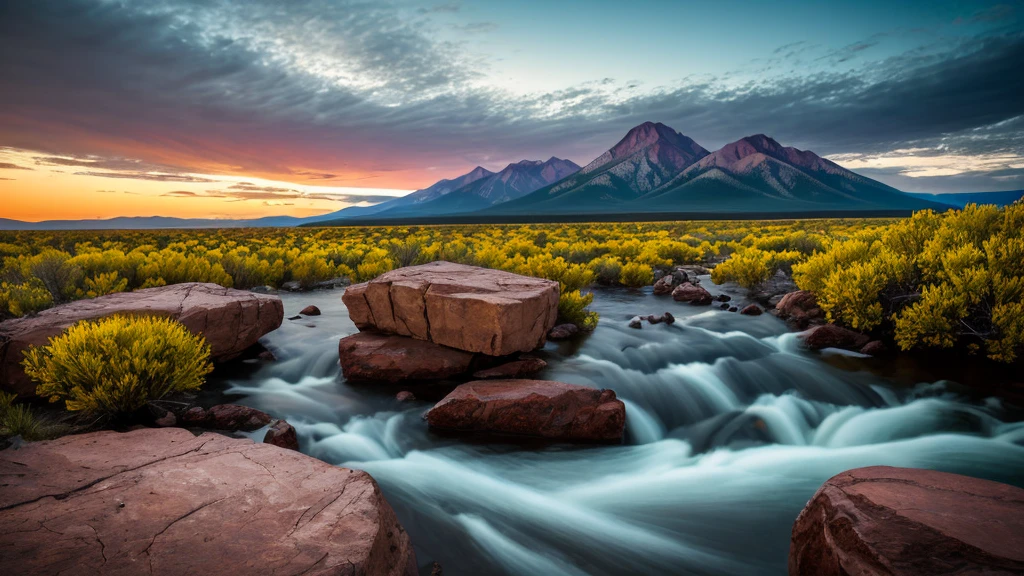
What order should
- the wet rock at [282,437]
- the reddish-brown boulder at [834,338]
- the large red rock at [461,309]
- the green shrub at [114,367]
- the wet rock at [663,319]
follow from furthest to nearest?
the wet rock at [663,319] → the reddish-brown boulder at [834,338] → the large red rock at [461,309] → the wet rock at [282,437] → the green shrub at [114,367]

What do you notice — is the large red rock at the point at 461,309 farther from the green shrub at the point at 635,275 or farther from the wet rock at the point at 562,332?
the green shrub at the point at 635,275

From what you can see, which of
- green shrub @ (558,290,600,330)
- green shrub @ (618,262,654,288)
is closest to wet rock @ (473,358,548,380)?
green shrub @ (558,290,600,330)

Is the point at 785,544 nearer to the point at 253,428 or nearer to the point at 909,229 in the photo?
the point at 253,428

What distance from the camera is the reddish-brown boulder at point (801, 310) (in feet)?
38.1

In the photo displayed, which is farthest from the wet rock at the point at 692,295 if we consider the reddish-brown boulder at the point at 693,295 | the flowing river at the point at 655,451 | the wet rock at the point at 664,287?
the flowing river at the point at 655,451

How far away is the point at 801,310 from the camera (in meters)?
12.0

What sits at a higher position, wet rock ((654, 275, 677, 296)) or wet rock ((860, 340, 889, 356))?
wet rock ((654, 275, 677, 296))

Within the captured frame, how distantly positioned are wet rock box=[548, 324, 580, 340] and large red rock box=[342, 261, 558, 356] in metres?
0.94

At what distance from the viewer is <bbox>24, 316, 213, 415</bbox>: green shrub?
5477 mm

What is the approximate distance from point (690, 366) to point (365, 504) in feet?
24.9

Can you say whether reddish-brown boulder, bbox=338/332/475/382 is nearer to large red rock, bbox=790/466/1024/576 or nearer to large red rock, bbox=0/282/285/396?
large red rock, bbox=0/282/285/396

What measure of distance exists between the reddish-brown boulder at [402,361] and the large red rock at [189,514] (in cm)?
399

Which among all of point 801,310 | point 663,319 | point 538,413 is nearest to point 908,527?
point 538,413

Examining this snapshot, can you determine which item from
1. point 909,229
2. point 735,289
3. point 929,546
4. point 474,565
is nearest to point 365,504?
point 474,565
